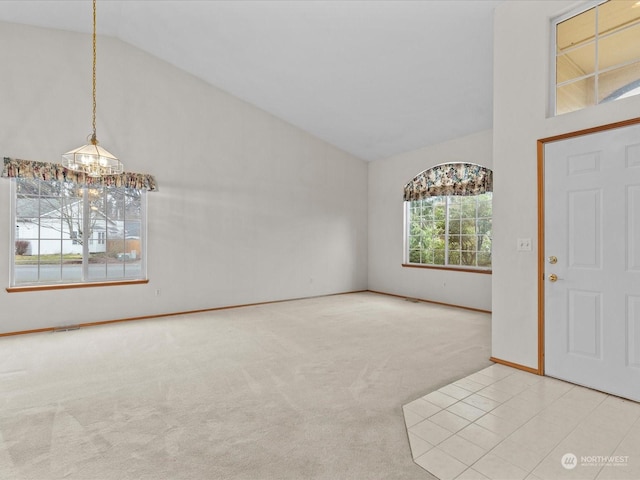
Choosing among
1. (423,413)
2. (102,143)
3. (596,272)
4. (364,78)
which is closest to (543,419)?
(423,413)

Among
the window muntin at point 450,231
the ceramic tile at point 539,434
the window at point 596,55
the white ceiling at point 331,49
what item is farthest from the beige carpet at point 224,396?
the white ceiling at point 331,49

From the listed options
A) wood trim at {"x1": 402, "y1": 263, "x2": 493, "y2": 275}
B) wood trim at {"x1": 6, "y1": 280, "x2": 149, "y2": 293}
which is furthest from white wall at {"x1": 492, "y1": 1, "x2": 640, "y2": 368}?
wood trim at {"x1": 6, "y1": 280, "x2": 149, "y2": 293}

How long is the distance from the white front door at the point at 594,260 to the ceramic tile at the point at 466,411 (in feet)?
3.58

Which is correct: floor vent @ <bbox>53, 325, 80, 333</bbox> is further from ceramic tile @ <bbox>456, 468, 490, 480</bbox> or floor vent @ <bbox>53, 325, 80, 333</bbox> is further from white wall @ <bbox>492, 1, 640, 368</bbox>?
white wall @ <bbox>492, 1, 640, 368</bbox>

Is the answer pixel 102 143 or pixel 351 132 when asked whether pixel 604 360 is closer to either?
pixel 351 132

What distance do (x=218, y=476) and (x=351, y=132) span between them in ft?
19.8

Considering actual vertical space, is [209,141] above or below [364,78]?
below

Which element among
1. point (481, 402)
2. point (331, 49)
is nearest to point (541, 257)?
point (481, 402)

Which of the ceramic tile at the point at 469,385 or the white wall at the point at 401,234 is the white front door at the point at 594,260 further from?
the white wall at the point at 401,234

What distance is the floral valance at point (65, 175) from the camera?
430 centimetres

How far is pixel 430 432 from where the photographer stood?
2.15 metres

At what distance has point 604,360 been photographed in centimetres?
268

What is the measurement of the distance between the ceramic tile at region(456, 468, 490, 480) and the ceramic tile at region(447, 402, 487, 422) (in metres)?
0.56

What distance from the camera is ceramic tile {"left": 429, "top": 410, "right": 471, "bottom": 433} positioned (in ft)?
7.27
